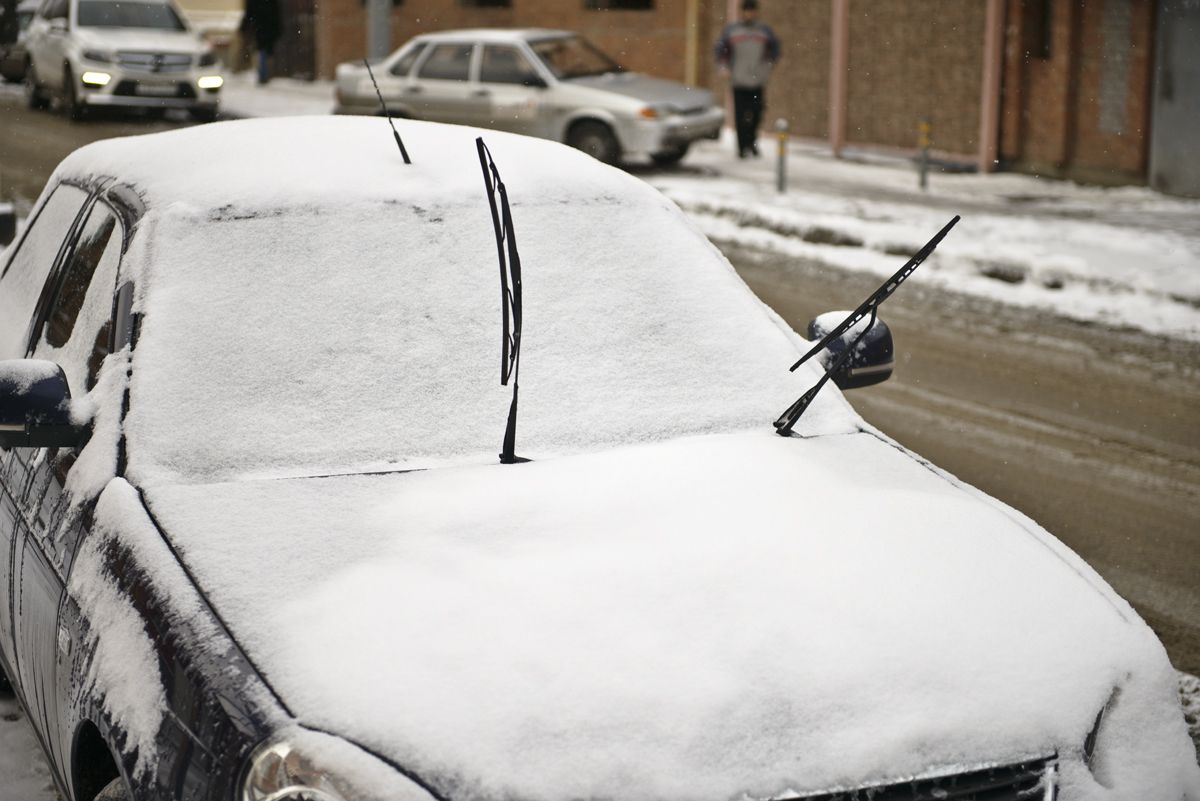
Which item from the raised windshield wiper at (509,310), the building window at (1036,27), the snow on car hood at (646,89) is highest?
the building window at (1036,27)

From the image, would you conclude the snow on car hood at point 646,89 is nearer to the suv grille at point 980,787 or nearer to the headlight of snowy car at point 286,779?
the suv grille at point 980,787

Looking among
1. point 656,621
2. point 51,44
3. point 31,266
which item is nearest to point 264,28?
point 51,44

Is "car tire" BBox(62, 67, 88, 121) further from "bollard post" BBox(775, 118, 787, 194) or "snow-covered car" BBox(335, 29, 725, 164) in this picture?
"bollard post" BBox(775, 118, 787, 194)

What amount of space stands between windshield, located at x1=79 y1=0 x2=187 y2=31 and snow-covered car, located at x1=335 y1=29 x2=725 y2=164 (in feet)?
18.2

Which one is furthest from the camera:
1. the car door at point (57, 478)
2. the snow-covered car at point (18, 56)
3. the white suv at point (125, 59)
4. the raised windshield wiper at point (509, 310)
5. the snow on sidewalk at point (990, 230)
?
the snow-covered car at point (18, 56)

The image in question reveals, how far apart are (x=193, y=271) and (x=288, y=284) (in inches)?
8.6

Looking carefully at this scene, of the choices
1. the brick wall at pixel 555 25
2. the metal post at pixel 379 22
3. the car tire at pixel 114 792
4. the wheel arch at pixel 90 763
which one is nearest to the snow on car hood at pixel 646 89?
the metal post at pixel 379 22

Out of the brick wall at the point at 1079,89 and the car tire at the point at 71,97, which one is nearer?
the brick wall at the point at 1079,89

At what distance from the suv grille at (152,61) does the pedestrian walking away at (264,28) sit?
8.61 metres

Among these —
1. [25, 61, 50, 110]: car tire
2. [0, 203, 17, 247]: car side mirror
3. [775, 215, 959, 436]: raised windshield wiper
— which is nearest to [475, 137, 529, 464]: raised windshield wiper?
[775, 215, 959, 436]: raised windshield wiper

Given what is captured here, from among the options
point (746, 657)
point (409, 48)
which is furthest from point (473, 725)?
point (409, 48)

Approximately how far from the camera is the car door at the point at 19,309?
407 centimetres

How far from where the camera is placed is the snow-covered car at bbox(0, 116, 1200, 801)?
2738 millimetres

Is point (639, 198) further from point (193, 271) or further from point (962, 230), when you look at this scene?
point (962, 230)
